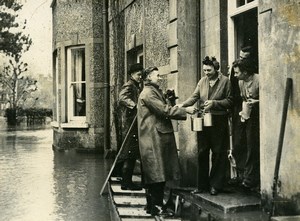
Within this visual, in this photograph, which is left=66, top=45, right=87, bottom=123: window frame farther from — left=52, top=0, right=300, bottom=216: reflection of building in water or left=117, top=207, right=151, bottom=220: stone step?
left=117, top=207, right=151, bottom=220: stone step

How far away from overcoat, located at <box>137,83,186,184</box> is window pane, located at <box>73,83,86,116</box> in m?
10.8

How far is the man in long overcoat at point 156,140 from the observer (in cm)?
704

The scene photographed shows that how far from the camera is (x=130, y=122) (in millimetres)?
9578

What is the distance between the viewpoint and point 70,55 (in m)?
18.1

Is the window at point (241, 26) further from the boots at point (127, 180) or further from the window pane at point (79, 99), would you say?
the window pane at point (79, 99)

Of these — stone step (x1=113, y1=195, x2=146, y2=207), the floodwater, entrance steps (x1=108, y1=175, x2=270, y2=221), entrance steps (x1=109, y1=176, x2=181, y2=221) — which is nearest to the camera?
entrance steps (x1=108, y1=175, x2=270, y2=221)

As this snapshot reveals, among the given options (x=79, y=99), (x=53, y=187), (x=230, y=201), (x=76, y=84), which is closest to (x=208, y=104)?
(x=230, y=201)

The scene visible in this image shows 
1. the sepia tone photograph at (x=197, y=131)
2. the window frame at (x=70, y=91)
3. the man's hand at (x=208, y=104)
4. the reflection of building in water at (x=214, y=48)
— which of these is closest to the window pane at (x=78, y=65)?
the window frame at (x=70, y=91)

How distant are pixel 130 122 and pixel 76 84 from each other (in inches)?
344

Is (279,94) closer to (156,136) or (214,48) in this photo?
(156,136)

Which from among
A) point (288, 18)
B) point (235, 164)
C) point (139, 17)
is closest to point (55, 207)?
point (235, 164)

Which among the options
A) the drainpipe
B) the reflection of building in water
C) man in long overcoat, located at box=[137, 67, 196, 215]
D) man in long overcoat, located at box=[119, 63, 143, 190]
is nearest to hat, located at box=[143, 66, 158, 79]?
man in long overcoat, located at box=[137, 67, 196, 215]

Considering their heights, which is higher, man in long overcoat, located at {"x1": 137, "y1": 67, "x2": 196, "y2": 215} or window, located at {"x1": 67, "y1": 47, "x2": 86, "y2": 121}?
window, located at {"x1": 67, "y1": 47, "x2": 86, "y2": 121}

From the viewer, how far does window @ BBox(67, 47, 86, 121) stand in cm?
1792
